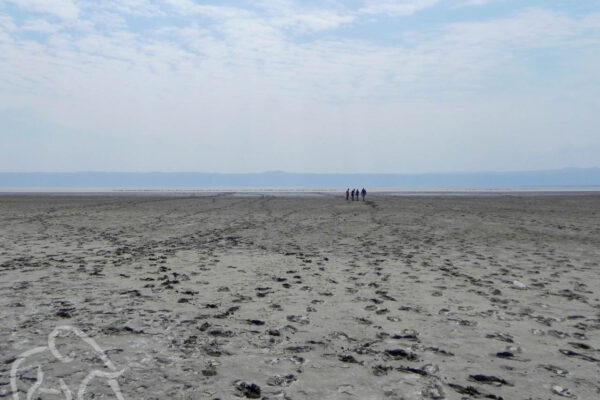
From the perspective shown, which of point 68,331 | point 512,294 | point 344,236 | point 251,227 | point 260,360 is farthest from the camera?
point 251,227

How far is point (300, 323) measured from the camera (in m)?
6.84

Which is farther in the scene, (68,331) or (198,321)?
(198,321)

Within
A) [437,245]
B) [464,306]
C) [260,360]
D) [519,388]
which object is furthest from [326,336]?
[437,245]

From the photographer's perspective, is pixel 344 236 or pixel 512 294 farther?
pixel 344 236

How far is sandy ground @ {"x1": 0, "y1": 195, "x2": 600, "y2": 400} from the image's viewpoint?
187 inches

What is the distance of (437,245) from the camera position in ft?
53.2

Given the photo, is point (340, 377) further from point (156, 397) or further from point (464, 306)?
point (464, 306)

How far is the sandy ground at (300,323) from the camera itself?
4762 millimetres

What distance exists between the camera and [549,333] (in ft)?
21.3

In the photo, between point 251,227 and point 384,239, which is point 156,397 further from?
point 251,227

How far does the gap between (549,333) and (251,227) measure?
1721 cm

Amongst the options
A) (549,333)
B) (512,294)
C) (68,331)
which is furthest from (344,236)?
(68,331)

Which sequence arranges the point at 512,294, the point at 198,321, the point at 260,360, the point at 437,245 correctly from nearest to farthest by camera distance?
the point at 260,360 → the point at 198,321 → the point at 512,294 → the point at 437,245

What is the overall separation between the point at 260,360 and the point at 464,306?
14.1 feet
